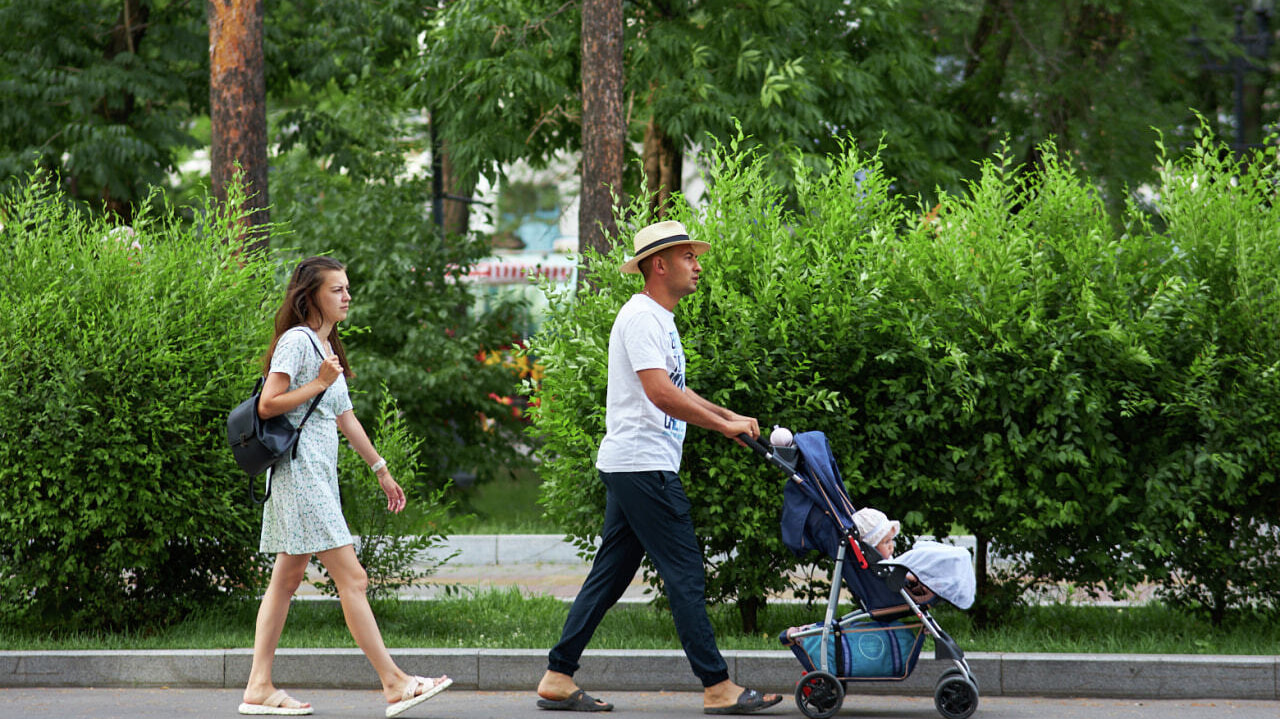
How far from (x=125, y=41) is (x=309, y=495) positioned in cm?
1097

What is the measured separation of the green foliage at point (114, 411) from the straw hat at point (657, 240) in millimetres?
2405

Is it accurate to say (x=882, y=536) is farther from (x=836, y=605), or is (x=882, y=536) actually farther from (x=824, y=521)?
(x=836, y=605)

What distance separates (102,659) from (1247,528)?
539 cm

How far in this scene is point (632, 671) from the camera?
608cm

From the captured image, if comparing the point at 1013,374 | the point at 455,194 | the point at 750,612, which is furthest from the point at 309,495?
the point at 455,194

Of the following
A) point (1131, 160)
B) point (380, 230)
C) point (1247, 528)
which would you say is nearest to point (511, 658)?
point (1247, 528)

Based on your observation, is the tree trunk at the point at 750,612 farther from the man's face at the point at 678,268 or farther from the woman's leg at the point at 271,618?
the woman's leg at the point at 271,618

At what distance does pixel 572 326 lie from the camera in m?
6.69

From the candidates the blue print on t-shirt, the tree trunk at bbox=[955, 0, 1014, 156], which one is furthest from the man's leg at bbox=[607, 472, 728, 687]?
the tree trunk at bbox=[955, 0, 1014, 156]

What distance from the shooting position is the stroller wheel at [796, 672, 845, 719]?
17.4 feet

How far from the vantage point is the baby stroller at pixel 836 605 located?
5262mm

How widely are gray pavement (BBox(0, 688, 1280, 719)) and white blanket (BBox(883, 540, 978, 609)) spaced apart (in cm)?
58

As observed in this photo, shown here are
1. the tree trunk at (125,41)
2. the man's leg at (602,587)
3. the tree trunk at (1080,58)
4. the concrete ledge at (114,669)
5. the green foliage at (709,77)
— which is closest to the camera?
the man's leg at (602,587)

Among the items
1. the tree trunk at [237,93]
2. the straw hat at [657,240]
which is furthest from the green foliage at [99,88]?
the straw hat at [657,240]
